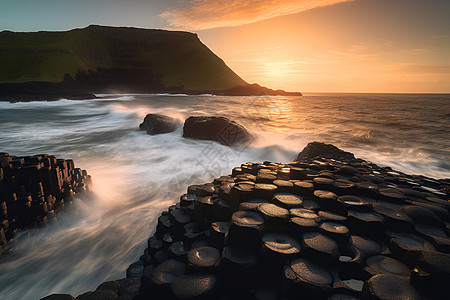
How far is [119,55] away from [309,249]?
388 ft

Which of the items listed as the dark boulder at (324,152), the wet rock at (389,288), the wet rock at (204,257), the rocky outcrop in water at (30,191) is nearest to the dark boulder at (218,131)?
the dark boulder at (324,152)

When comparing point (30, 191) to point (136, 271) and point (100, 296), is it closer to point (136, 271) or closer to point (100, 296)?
point (136, 271)

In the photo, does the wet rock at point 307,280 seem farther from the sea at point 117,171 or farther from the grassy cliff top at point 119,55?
the grassy cliff top at point 119,55

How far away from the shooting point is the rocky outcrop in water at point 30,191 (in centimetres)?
385

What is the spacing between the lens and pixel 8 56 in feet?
195

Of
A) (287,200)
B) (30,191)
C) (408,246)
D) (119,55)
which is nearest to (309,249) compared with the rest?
(287,200)

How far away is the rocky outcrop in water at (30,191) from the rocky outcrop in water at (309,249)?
2776 millimetres

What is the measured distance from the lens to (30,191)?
13.8 ft

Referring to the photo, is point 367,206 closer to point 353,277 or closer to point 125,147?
point 353,277

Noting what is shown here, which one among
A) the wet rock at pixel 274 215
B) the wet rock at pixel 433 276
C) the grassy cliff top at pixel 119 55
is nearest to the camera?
the wet rock at pixel 433 276

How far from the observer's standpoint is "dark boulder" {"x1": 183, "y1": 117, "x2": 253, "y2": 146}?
38.4ft

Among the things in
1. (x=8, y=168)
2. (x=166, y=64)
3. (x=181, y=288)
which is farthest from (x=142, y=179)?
(x=166, y=64)

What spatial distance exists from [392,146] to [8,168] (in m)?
19.0

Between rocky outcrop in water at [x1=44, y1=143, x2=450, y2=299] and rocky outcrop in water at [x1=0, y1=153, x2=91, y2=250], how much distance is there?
2776 millimetres
